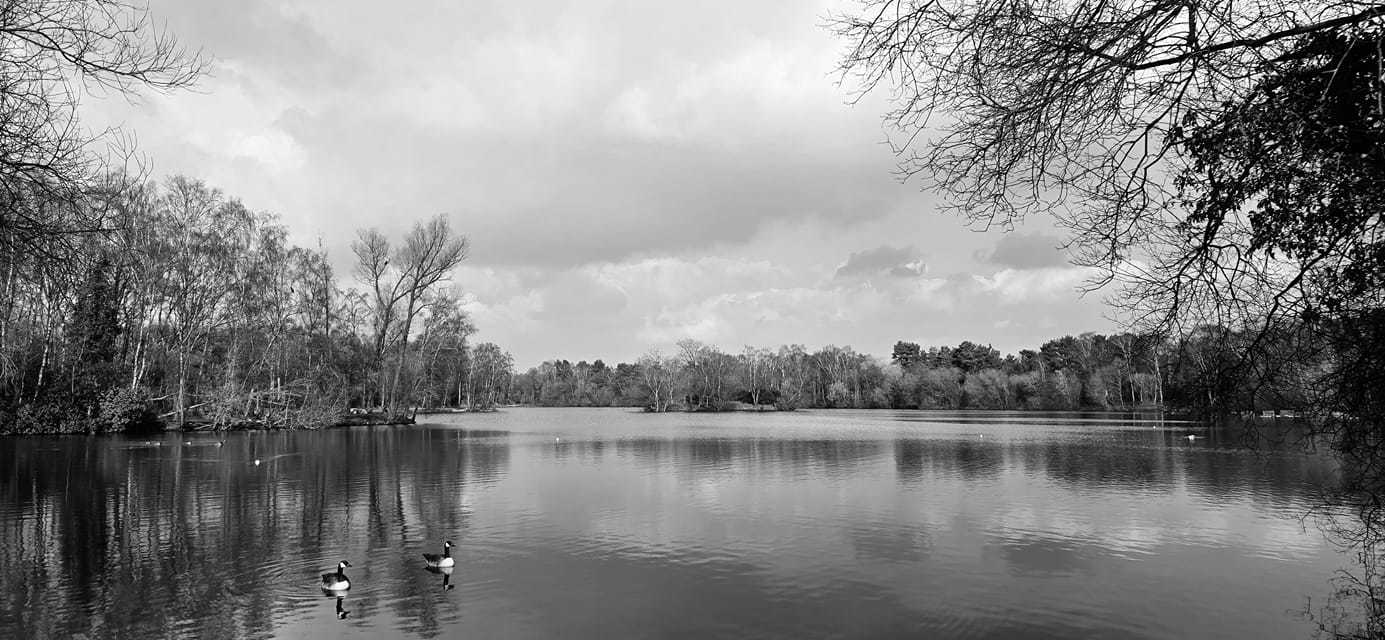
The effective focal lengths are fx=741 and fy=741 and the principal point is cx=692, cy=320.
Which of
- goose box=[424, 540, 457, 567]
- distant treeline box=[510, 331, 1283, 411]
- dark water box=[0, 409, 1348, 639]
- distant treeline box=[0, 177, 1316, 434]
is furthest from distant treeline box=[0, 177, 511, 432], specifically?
distant treeline box=[510, 331, 1283, 411]

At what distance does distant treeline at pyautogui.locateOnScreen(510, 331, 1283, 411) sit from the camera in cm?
8144

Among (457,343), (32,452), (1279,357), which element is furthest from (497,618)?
(457,343)

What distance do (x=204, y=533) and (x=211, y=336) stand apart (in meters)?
33.2

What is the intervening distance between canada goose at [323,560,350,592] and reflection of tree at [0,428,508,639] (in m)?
0.28

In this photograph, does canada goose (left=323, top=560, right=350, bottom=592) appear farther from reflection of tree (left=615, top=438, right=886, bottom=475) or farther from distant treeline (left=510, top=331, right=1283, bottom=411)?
distant treeline (left=510, top=331, right=1283, bottom=411)

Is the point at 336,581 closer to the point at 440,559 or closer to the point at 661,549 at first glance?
the point at 440,559

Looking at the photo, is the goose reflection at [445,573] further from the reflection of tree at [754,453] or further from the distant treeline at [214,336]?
the reflection of tree at [754,453]

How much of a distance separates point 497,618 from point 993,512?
1135 cm

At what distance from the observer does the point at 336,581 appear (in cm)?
974

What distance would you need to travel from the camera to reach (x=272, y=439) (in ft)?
117

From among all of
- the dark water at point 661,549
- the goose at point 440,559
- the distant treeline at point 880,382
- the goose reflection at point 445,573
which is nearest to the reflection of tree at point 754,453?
the dark water at point 661,549

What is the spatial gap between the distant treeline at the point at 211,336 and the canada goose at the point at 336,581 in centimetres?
2035

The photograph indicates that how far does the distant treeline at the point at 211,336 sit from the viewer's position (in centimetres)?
3350

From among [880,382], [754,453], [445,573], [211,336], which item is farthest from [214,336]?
[880,382]
